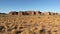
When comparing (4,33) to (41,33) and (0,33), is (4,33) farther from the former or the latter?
(41,33)

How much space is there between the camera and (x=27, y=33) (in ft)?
39.7

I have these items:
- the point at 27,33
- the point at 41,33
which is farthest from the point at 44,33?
the point at 27,33

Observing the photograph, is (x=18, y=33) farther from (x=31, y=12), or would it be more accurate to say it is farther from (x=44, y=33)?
(x=31, y=12)

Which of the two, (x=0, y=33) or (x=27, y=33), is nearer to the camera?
(x=27, y=33)

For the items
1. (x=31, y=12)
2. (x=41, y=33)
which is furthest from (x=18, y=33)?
(x=31, y=12)

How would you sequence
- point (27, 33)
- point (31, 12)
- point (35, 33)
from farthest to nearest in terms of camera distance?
point (31, 12)
point (35, 33)
point (27, 33)

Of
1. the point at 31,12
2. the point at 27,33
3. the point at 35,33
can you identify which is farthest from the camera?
the point at 31,12

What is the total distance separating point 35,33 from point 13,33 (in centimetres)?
166

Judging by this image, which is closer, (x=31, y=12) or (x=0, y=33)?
(x=0, y=33)

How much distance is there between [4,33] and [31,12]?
54.9 meters

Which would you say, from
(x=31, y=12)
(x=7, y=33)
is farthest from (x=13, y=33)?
(x=31, y=12)

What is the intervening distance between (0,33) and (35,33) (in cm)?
284

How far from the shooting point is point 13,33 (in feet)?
41.7

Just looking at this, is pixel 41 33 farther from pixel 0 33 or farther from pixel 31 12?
pixel 31 12
